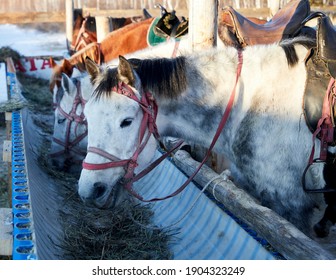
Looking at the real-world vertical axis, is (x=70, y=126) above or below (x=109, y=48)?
below

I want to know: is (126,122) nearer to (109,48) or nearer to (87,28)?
(109,48)

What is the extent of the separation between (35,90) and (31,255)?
9.20 meters

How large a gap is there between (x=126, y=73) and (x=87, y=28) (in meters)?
6.37

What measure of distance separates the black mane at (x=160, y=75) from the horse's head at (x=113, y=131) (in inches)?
1.8

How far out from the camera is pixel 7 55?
40.4 feet

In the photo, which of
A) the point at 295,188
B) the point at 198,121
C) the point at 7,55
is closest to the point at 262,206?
the point at 295,188

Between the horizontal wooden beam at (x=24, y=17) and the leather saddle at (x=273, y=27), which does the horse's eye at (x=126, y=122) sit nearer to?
the leather saddle at (x=273, y=27)

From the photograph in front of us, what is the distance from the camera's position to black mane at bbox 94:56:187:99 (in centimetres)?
279

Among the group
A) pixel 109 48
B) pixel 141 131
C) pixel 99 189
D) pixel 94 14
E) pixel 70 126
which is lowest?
pixel 70 126

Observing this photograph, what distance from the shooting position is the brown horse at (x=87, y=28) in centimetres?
753

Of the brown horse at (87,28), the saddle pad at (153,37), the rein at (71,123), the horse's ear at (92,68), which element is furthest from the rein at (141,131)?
the brown horse at (87,28)

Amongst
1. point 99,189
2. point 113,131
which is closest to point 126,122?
point 113,131

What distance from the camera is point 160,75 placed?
2.82 m

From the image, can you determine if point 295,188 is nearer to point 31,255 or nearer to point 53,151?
point 31,255
